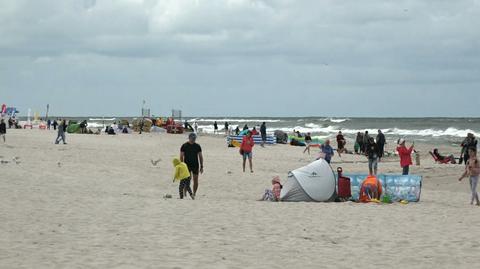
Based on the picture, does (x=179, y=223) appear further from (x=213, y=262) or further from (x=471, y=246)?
(x=471, y=246)

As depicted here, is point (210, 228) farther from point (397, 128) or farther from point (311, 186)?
point (397, 128)

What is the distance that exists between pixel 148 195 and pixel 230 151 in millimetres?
19463

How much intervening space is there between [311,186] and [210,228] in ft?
16.1

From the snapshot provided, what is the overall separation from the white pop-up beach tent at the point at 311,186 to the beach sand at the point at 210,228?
71 centimetres

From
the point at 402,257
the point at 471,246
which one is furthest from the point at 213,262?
the point at 471,246

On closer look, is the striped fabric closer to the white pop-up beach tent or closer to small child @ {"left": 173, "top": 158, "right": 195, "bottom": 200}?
the white pop-up beach tent

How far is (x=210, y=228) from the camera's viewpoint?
10023 millimetres

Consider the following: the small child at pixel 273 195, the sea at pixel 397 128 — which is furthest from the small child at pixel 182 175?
the sea at pixel 397 128

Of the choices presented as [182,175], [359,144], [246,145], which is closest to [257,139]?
[359,144]

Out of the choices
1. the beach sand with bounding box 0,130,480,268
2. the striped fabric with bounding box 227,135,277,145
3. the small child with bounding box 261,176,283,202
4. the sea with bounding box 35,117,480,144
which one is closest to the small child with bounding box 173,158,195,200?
the beach sand with bounding box 0,130,480,268

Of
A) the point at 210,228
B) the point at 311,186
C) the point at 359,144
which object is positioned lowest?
the point at 210,228

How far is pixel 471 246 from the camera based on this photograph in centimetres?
912

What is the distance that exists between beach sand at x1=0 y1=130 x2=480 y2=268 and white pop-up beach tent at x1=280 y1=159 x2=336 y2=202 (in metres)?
0.71

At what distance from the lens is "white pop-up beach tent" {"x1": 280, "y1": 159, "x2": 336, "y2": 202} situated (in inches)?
568
